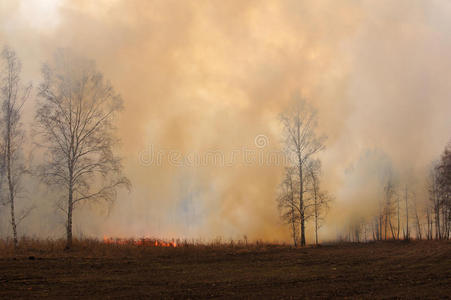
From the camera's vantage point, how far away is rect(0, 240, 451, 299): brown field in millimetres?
13367

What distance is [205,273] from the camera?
1798 centimetres

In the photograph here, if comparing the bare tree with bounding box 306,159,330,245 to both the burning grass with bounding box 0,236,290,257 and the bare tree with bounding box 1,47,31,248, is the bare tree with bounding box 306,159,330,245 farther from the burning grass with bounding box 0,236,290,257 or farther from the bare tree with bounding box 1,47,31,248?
the bare tree with bounding box 1,47,31,248

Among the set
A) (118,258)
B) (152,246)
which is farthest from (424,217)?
(118,258)

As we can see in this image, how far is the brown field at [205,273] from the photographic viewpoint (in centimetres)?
1337

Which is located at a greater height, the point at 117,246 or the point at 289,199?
the point at 289,199

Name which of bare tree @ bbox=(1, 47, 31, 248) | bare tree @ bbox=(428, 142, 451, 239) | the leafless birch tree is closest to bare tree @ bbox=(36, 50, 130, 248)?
bare tree @ bbox=(1, 47, 31, 248)

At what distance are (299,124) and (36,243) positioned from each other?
79.0ft

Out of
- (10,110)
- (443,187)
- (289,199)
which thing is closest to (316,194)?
(289,199)

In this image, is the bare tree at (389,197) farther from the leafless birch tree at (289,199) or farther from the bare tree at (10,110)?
the bare tree at (10,110)

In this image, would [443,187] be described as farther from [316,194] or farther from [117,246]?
[117,246]

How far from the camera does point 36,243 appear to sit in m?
26.7

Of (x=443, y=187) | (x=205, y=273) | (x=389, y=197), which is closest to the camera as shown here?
(x=205, y=273)

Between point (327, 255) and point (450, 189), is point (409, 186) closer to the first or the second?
point (450, 189)

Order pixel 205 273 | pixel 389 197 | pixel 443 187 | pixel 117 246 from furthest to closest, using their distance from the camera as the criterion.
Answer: pixel 389 197
pixel 443 187
pixel 117 246
pixel 205 273
